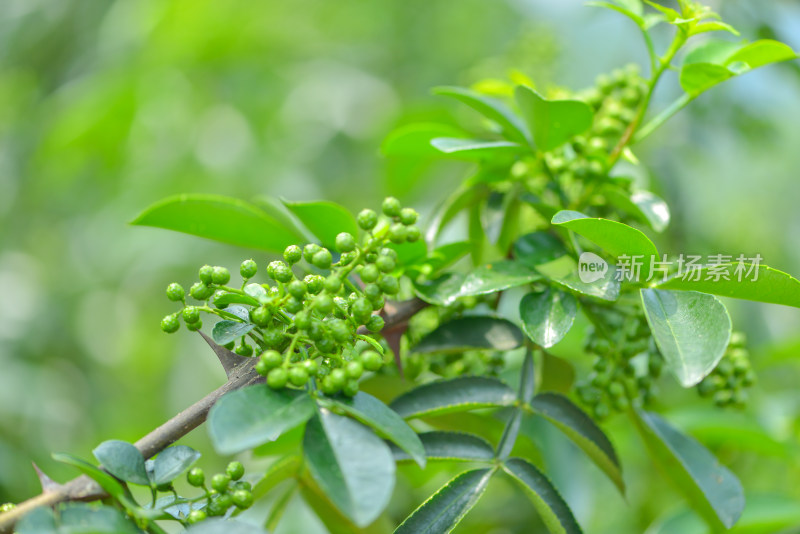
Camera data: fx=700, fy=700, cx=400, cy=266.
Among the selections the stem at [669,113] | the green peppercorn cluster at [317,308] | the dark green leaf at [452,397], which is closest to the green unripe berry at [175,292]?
the green peppercorn cluster at [317,308]

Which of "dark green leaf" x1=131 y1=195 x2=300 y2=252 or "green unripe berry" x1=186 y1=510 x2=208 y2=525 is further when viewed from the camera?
"dark green leaf" x1=131 y1=195 x2=300 y2=252

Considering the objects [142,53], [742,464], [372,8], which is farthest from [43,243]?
[742,464]

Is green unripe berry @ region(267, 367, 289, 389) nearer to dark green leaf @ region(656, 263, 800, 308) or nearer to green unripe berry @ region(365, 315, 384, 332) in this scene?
green unripe berry @ region(365, 315, 384, 332)

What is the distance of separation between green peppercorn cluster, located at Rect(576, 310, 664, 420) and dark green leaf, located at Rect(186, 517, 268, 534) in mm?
599

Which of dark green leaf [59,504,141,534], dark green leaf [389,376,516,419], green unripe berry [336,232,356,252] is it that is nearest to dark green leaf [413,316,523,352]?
dark green leaf [389,376,516,419]

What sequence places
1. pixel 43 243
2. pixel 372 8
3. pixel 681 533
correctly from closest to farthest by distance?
pixel 681 533 → pixel 43 243 → pixel 372 8

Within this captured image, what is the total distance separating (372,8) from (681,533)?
4202 millimetres

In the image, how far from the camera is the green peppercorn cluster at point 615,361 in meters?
1.05

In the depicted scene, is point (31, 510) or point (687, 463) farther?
point (687, 463)

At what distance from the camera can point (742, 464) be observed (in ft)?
6.82

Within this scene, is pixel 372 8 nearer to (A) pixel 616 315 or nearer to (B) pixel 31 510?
(A) pixel 616 315

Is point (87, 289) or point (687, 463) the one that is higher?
point (687, 463)

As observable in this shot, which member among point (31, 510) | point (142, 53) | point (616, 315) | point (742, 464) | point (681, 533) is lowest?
point (742, 464)

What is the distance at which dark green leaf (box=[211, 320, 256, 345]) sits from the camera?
81cm
